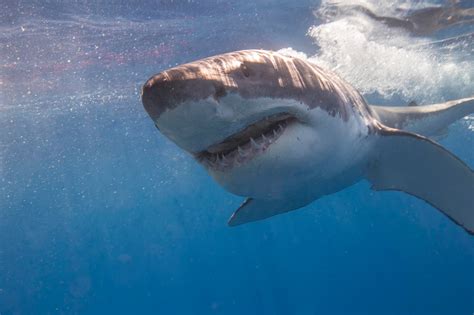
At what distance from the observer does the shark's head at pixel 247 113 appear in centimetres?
233

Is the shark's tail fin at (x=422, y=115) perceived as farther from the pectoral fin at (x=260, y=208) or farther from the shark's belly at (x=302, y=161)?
the shark's belly at (x=302, y=161)

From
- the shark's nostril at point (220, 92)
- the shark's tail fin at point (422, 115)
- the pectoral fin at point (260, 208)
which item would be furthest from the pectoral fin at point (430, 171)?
the shark's nostril at point (220, 92)

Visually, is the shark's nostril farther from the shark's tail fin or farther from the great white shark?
the shark's tail fin

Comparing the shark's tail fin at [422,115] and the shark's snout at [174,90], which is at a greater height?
the shark's snout at [174,90]

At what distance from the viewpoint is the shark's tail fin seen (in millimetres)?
6504

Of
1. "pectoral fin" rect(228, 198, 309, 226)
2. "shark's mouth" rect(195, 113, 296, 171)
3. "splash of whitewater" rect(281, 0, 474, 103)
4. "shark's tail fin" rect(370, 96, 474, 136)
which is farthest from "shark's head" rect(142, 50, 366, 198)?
"splash of whitewater" rect(281, 0, 474, 103)

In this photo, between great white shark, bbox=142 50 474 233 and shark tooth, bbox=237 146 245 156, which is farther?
shark tooth, bbox=237 146 245 156

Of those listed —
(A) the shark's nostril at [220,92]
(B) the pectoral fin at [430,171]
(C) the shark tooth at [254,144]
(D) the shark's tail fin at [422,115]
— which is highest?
(A) the shark's nostril at [220,92]

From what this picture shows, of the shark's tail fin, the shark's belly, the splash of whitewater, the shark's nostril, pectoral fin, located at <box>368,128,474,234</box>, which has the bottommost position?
the splash of whitewater

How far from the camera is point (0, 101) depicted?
18031 mm

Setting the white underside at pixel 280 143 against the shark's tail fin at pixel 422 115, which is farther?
the shark's tail fin at pixel 422 115

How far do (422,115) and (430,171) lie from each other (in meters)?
2.56

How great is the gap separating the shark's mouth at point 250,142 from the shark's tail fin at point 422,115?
12.0 feet

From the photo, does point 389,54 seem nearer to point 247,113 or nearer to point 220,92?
point 247,113
